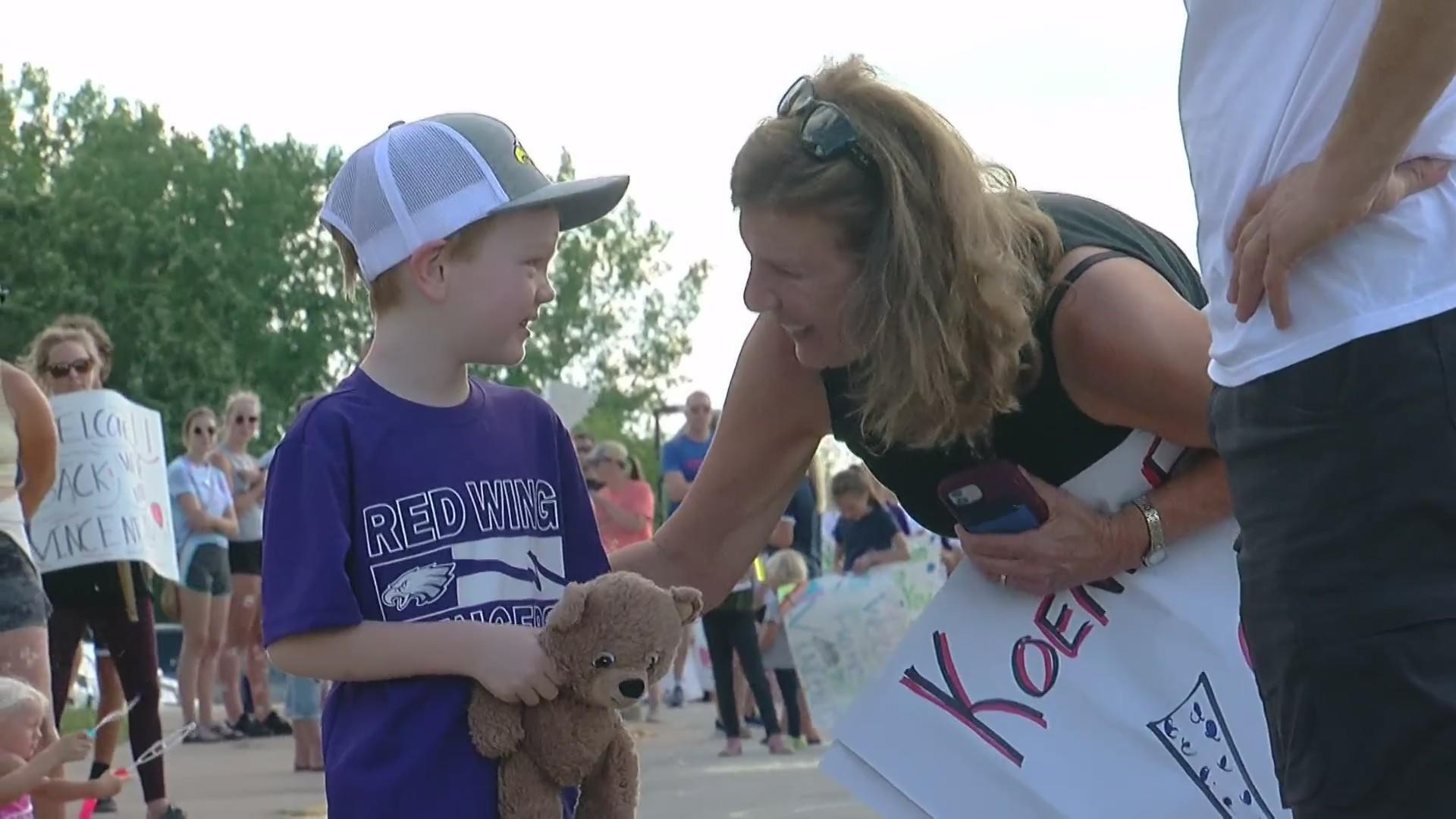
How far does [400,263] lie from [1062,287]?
971mm

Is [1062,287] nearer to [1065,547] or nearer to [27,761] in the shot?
[1065,547]

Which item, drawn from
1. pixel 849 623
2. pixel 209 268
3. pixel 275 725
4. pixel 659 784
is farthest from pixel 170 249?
pixel 849 623

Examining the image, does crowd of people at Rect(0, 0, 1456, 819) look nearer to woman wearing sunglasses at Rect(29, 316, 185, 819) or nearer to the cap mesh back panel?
the cap mesh back panel

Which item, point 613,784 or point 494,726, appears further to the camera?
point 613,784

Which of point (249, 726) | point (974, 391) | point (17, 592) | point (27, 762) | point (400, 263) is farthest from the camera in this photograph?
point (249, 726)

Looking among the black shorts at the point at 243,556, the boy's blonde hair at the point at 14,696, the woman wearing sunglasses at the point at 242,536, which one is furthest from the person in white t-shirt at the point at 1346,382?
the black shorts at the point at 243,556

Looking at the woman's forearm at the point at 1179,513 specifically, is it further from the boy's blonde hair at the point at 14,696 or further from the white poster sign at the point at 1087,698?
the boy's blonde hair at the point at 14,696

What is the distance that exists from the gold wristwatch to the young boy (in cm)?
81

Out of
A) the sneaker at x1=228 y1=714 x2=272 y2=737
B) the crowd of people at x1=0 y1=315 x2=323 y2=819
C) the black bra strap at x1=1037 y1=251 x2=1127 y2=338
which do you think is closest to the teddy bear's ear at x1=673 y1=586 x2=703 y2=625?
the black bra strap at x1=1037 y1=251 x2=1127 y2=338

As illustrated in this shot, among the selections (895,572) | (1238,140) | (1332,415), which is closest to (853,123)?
(1238,140)

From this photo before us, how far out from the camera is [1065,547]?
2818 millimetres

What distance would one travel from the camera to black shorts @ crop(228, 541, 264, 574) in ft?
37.8

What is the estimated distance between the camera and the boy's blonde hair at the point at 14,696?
4445 millimetres

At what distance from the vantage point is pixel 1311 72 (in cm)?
195
